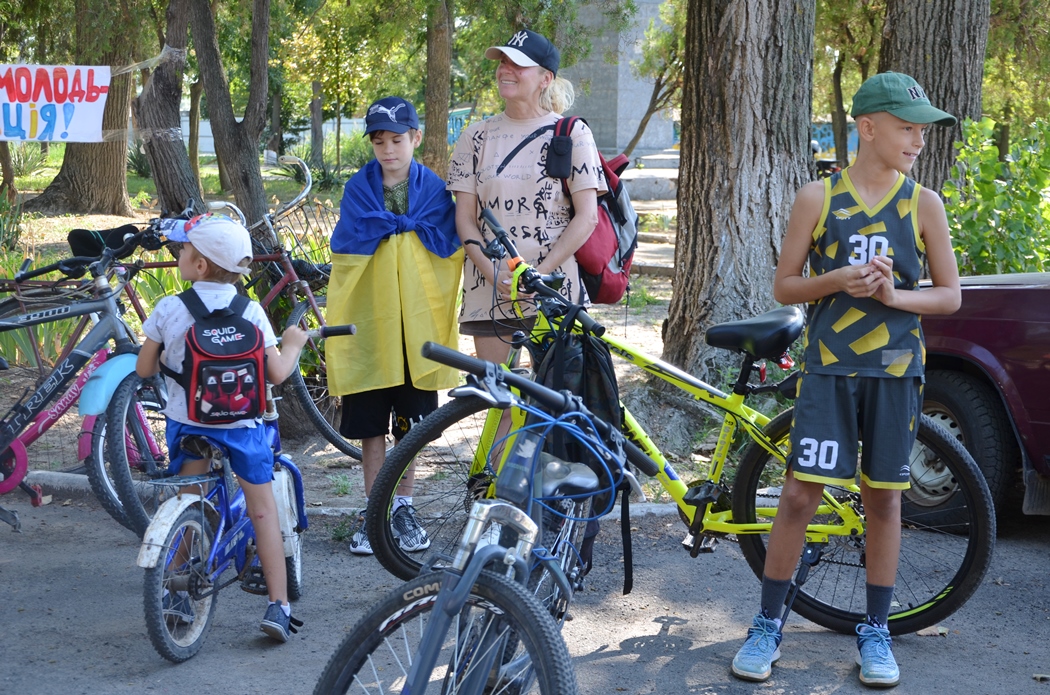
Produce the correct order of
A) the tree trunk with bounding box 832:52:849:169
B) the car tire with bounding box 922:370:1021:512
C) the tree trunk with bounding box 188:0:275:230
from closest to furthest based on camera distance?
the car tire with bounding box 922:370:1021:512 < the tree trunk with bounding box 188:0:275:230 < the tree trunk with bounding box 832:52:849:169

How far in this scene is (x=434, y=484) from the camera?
4879 mm

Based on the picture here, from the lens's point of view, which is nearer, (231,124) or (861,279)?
(861,279)

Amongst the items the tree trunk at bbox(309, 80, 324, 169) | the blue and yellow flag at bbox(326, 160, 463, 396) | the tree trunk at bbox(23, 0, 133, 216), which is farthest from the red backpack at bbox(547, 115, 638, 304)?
the tree trunk at bbox(309, 80, 324, 169)

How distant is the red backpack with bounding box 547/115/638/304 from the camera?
4.31 meters

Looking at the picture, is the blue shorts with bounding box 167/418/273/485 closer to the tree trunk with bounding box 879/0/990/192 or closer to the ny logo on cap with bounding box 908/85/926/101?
the ny logo on cap with bounding box 908/85/926/101

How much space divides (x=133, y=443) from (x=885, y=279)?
2.98 m

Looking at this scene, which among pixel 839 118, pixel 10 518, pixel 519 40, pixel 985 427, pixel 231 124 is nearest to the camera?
pixel 519 40

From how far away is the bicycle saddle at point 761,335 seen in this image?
359 cm

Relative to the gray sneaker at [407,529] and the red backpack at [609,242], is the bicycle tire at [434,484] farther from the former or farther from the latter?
the red backpack at [609,242]

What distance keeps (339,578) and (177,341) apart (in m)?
1.37

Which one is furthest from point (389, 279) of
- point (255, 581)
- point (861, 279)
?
point (861, 279)

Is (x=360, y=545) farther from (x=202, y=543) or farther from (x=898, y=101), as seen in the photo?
(x=898, y=101)

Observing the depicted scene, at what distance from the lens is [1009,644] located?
389cm

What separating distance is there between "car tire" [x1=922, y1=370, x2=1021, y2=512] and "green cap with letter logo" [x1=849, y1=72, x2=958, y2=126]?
201cm
